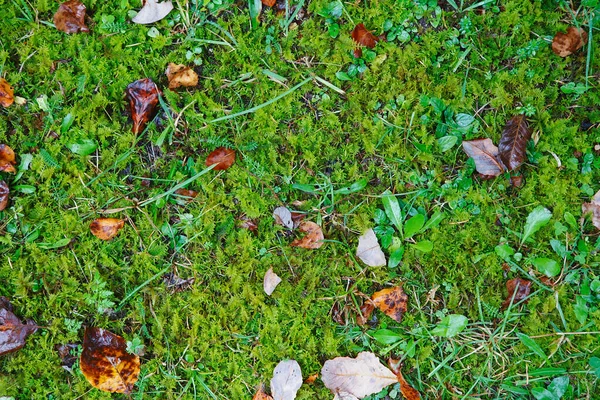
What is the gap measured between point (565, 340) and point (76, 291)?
2.85m

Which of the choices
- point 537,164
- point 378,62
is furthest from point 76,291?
point 537,164

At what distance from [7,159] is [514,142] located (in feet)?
9.80

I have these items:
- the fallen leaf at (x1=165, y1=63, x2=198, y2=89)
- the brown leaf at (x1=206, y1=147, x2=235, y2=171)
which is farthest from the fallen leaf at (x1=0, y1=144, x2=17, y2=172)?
the brown leaf at (x1=206, y1=147, x2=235, y2=171)

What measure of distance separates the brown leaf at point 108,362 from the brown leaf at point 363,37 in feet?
7.43

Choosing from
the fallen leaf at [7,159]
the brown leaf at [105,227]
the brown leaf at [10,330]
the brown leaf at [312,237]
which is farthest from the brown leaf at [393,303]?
the fallen leaf at [7,159]

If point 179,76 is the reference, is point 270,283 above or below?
below

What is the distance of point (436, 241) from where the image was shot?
2785mm

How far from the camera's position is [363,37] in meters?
2.86

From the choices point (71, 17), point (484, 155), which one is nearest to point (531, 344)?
point (484, 155)

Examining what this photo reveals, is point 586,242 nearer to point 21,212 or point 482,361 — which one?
point 482,361

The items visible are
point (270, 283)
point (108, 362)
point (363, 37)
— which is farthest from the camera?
point (363, 37)

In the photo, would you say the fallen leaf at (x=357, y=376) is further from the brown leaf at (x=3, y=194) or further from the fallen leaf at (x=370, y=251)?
A: the brown leaf at (x=3, y=194)

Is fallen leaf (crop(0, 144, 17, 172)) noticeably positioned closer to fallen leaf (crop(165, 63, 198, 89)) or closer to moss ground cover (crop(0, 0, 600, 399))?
moss ground cover (crop(0, 0, 600, 399))

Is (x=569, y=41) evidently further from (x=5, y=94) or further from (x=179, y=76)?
(x=5, y=94)
